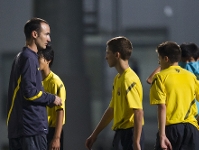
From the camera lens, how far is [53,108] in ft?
20.2

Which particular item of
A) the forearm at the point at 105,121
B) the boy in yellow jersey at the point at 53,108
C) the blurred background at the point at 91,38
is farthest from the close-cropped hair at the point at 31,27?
the blurred background at the point at 91,38

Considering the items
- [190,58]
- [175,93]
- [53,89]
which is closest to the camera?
[175,93]

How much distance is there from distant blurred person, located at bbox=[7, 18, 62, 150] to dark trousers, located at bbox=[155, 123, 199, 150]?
3.38 feet

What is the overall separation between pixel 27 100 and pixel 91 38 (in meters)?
3.92

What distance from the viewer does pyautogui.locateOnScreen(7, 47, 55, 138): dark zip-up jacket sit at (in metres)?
5.29

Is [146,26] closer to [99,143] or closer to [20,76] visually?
[99,143]

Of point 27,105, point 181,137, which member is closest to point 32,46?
point 27,105

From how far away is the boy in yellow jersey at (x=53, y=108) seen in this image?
5.93 meters

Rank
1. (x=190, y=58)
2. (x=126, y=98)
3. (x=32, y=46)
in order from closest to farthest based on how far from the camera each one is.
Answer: (x=32, y=46) < (x=126, y=98) < (x=190, y=58)

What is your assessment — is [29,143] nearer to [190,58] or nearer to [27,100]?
[27,100]

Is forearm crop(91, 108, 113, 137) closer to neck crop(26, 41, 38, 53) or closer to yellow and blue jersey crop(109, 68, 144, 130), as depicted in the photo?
yellow and blue jersey crop(109, 68, 144, 130)

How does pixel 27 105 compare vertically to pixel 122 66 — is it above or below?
below

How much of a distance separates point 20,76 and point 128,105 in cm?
92

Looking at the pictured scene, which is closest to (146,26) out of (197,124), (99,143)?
(99,143)
